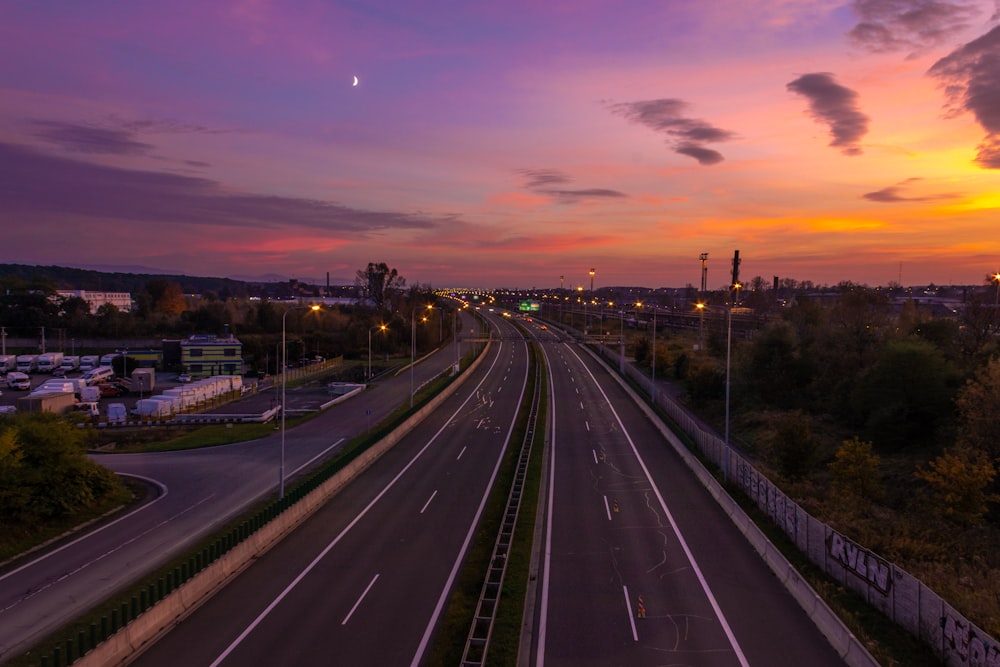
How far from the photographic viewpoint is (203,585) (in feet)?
59.0

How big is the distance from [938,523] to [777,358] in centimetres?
2963

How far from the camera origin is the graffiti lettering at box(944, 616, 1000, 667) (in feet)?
39.8

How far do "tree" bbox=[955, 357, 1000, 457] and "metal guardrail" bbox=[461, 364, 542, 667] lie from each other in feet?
67.2

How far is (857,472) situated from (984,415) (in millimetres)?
7297

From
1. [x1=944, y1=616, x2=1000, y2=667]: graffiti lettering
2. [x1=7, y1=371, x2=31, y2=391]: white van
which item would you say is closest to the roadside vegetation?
[x1=944, y1=616, x2=1000, y2=667]: graffiti lettering

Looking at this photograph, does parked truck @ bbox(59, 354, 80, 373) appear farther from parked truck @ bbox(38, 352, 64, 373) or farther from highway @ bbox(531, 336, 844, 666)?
highway @ bbox(531, 336, 844, 666)

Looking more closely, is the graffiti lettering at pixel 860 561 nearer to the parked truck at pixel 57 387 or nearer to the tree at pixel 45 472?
the tree at pixel 45 472

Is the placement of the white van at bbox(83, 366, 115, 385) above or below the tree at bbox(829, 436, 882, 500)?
below

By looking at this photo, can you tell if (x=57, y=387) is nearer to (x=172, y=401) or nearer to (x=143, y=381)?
(x=143, y=381)

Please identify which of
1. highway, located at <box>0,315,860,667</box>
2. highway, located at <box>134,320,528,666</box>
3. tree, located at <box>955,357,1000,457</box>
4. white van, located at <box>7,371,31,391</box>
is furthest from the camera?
white van, located at <box>7,371,31,391</box>

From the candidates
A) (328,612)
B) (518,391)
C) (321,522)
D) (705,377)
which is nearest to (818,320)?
(705,377)

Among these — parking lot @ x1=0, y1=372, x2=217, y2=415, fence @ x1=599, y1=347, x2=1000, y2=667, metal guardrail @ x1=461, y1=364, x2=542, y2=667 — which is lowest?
parking lot @ x1=0, y1=372, x2=217, y2=415

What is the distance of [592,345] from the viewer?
102m

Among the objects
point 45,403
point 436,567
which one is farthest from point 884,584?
point 45,403
